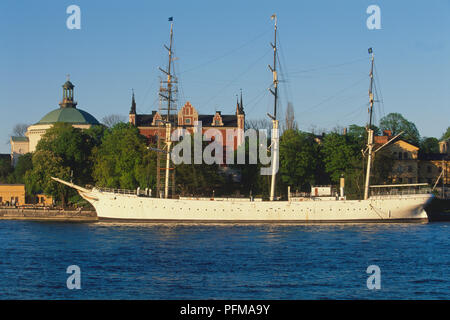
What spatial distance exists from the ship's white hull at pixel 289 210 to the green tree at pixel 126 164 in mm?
9146

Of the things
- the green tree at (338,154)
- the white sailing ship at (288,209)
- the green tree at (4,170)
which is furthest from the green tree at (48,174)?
the green tree at (338,154)

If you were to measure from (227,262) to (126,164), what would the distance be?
1685 inches

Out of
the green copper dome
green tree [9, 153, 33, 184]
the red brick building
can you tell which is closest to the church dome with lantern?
the green copper dome

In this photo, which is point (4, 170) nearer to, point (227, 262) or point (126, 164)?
point (126, 164)

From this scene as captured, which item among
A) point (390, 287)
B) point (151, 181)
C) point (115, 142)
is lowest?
point (390, 287)

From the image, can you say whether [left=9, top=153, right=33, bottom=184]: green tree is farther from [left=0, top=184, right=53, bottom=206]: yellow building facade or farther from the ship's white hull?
the ship's white hull

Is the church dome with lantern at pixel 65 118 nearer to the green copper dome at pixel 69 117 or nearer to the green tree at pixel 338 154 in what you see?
the green copper dome at pixel 69 117

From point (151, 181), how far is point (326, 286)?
4509 cm

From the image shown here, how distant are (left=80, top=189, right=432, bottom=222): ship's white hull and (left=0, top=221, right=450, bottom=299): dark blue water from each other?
18.8ft

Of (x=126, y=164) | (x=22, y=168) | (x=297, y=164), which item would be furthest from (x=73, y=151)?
(x=297, y=164)

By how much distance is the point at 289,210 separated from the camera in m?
65.6

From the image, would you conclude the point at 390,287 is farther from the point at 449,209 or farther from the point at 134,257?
the point at 449,209
